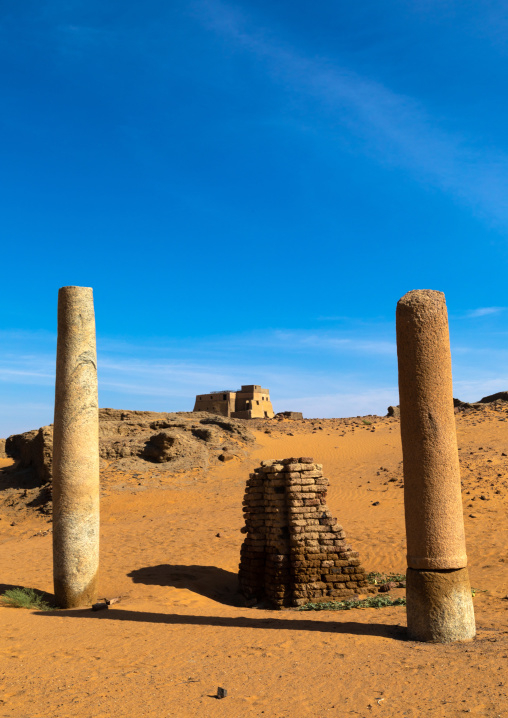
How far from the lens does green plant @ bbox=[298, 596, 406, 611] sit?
864 cm

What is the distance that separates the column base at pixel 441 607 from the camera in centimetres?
649

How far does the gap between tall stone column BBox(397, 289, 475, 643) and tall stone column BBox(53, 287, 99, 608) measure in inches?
196

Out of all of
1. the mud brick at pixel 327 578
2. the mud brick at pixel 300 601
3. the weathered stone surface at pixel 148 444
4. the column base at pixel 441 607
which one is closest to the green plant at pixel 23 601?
the mud brick at pixel 300 601

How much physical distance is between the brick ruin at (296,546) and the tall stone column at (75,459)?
279cm

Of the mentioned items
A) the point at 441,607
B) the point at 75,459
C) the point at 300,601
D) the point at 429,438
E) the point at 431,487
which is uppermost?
the point at 429,438

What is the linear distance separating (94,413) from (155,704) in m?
5.09

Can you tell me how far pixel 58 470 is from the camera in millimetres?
9047

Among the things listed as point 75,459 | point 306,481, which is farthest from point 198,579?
point 75,459

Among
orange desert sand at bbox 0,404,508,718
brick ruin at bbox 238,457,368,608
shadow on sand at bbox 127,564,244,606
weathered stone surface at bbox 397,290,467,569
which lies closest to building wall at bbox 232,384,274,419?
orange desert sand at bbox 0,404,508,718

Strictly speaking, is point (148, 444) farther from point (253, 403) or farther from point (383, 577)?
point (253, 403)

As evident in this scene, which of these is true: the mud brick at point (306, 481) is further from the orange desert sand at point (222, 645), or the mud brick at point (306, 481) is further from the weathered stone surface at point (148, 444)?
the weathered stone surface at point (148, 444)

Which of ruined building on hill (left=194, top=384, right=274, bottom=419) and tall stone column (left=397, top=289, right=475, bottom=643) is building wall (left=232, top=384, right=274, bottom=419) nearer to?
ruined building on hill (left=194, top=384, right=274, bottom=419)

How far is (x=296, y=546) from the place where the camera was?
9375 millimetres

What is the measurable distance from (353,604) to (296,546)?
1248 millimetres
